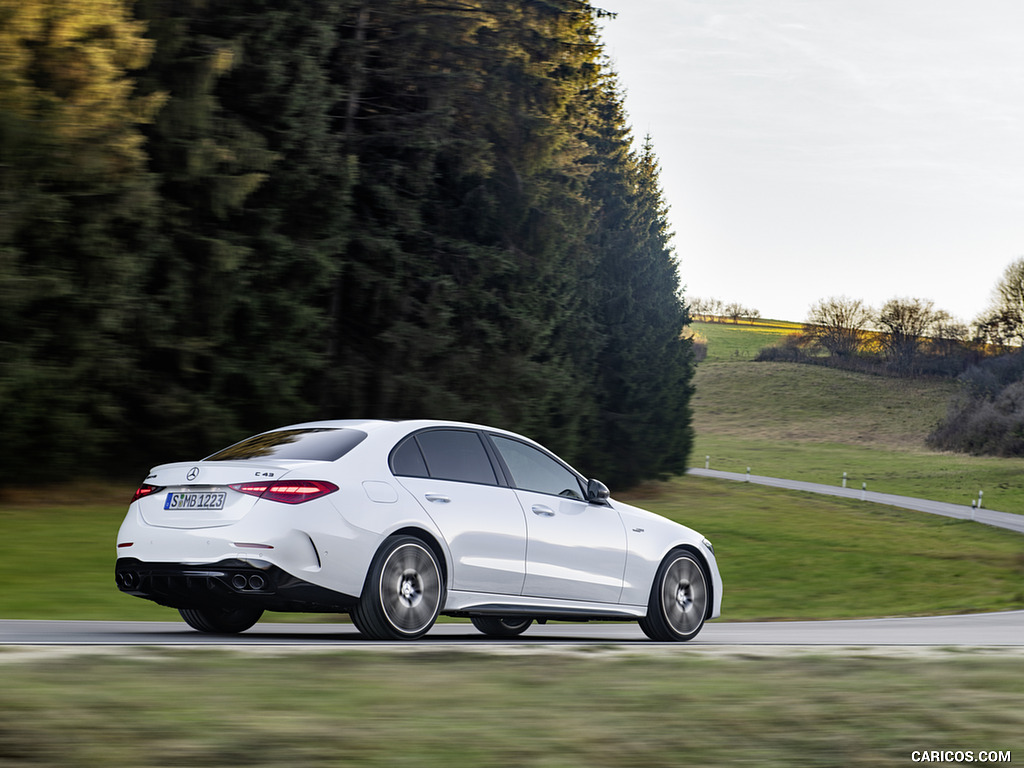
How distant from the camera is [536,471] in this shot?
30.6ft

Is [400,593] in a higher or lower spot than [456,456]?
lower

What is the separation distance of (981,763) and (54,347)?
64.4 ft

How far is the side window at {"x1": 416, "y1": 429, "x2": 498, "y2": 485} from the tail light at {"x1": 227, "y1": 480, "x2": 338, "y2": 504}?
101 cm

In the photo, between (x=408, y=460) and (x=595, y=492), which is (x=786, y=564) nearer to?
(x=595, y=492)

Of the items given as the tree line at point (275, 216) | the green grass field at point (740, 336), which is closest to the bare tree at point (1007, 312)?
the green grass field at point (740, 336)

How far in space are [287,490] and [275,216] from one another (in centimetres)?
1773

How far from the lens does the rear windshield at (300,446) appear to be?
26.6 ft

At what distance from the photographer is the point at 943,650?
826 cm

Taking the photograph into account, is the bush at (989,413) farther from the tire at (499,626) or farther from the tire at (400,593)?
the tire at (400,593)

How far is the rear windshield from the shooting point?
26.6 ft

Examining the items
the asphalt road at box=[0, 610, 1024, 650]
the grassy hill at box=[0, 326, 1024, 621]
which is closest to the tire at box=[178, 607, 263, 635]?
the asphalt road at box=[0, 610, 1024, 650]

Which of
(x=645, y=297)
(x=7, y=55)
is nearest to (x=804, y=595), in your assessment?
(x=7, y=55)

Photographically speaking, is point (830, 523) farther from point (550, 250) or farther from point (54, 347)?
point (54, 347)

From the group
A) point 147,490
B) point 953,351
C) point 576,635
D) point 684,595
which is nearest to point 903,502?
point 576,635
